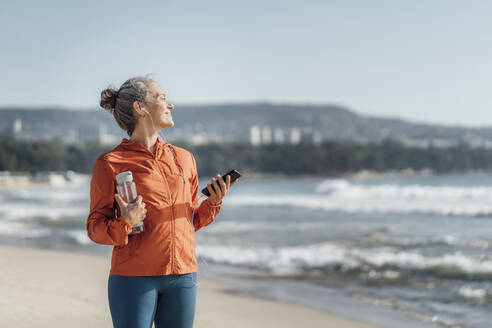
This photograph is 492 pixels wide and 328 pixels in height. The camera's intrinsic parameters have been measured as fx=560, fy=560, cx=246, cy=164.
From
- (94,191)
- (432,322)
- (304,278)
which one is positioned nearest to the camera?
(94,191)

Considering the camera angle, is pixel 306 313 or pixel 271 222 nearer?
pixel 306 313

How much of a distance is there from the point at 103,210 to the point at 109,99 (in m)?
0.41

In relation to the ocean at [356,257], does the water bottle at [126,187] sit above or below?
above

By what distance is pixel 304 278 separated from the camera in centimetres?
784

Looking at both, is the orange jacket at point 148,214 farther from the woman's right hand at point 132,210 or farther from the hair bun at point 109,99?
the hair bun at point 109,99

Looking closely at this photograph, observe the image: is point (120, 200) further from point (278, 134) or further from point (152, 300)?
point (278, 134)

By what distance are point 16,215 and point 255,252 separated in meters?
11.5

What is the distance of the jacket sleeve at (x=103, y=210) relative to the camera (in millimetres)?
1854

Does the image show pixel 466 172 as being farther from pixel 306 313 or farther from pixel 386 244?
pixel 306 313

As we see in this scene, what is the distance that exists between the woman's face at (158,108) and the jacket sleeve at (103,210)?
0.25 metres

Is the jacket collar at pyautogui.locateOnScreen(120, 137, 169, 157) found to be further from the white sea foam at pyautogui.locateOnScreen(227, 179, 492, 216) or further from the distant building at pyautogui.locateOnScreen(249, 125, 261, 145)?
the distant building at pyautogui.locateOnScreen(249, 125, 261, 145)

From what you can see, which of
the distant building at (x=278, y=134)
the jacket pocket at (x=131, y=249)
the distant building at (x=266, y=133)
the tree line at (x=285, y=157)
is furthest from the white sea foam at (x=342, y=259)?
the distant building at (x=266, y=133)

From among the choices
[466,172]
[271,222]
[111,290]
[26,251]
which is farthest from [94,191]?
[466,172]

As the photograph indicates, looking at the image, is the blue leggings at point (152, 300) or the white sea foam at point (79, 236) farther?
the white sea foam at point (79, 236)
